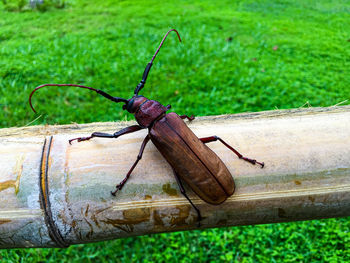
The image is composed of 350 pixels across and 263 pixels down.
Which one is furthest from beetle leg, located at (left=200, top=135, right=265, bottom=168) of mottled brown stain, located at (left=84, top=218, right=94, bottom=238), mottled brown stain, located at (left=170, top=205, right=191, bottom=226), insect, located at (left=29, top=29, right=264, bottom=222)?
mottled brown stain, located at (left=84, top=218, right=94, bottom=238)

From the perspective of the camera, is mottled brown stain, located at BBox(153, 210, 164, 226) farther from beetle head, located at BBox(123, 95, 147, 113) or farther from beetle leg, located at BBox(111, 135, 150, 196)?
beetle head, located at BBox(123, 95, 147, 113)

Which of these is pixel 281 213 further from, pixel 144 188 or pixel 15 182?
pixel 15 182

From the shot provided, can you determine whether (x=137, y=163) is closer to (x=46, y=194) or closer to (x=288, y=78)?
(x=46, y=194)

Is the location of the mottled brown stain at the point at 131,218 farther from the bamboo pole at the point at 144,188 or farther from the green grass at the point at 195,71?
the green grass at the point at 195,71

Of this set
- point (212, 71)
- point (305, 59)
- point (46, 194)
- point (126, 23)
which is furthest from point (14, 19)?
point (46, 194)

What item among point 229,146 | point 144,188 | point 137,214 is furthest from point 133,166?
point 229,146

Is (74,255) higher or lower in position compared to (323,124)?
lower

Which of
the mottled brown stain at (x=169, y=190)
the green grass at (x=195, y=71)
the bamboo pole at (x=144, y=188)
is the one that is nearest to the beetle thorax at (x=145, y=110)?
the bamboo pole at (x=144, y=188)
